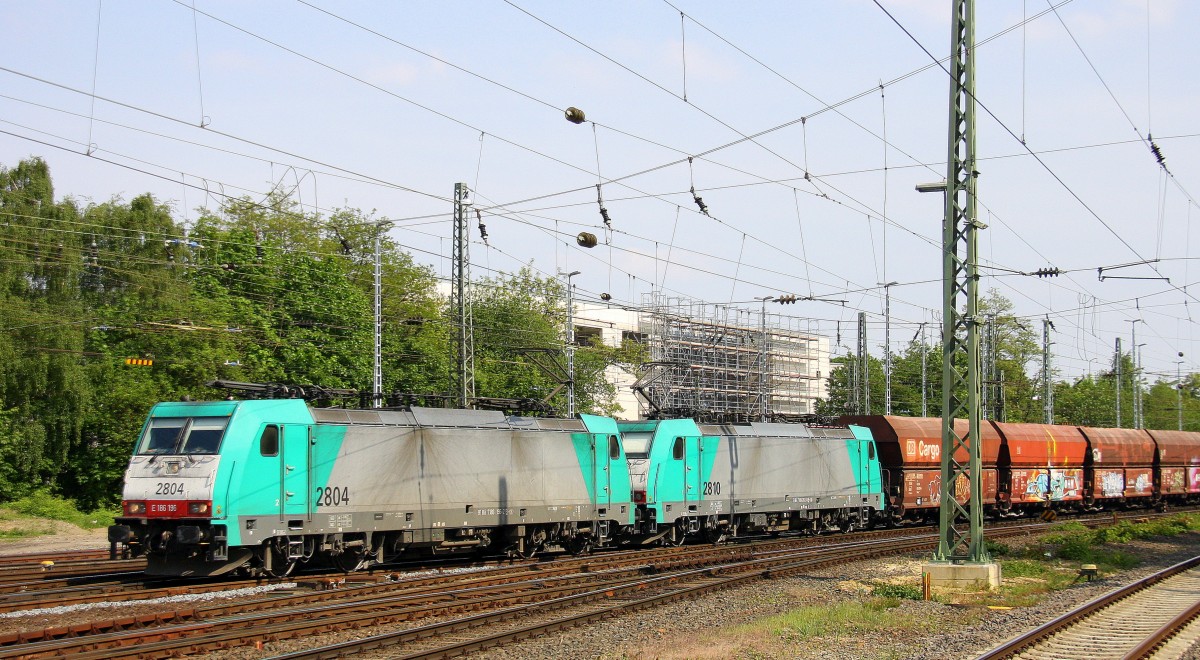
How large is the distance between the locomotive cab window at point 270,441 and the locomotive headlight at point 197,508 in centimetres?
146

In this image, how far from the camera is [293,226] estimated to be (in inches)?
2282

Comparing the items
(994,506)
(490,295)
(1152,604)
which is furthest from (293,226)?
(1152,604)

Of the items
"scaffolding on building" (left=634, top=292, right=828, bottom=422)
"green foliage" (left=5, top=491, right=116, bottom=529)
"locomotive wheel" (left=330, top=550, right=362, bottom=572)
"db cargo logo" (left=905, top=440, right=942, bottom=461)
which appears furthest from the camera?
"scaffolding on building" (left=634, top=292, right=828, bottom=422)

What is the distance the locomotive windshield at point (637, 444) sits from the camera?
1110 inches

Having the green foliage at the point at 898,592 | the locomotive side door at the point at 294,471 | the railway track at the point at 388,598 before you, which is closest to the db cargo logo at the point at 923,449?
the railway track at the point at 388,598

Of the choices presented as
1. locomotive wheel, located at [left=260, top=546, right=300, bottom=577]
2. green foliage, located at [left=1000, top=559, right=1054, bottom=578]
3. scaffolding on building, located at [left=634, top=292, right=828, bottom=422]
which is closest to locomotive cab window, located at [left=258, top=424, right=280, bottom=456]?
locomotive wheel, located at [left=260, top=546, right=300, bottom=577]

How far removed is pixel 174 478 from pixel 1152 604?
16612 mm

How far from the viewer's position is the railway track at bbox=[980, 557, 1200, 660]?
45.3 feet

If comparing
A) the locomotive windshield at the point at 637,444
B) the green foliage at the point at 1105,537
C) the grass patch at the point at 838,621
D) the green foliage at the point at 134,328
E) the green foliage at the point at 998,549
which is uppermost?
the green foliage at the point at 134,328

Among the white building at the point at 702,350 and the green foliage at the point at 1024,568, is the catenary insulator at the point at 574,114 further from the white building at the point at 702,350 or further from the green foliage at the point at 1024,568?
the white building at the point at 702,350

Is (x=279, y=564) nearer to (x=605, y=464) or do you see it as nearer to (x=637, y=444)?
(x=605, y=464)

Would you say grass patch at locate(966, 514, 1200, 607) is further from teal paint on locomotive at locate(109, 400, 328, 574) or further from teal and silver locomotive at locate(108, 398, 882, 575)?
teal paint on locomotive at locate(109, 400, 328, 574)

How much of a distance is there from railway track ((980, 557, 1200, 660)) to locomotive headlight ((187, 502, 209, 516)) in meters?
12.2

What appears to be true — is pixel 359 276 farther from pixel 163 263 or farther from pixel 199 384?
pixel 199 384
